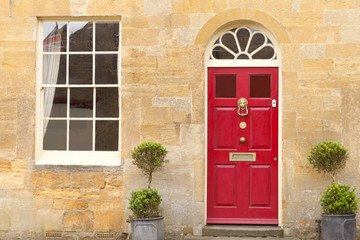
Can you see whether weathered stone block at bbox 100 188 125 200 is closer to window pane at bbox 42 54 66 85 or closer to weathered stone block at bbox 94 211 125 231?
weathered stone block at bbox 94 211 125 231

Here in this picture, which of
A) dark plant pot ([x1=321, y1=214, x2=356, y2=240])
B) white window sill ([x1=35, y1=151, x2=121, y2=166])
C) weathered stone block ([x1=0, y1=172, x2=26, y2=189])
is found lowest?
dark plant pot ([x1=321, y1=214, x2=356, y2=240])

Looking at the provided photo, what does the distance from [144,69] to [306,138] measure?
252cm

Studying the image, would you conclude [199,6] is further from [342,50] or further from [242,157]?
[242,157]

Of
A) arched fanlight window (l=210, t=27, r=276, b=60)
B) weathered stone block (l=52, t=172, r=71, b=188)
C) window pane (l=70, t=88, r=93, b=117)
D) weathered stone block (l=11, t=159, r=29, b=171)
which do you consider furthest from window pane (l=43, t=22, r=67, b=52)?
arched fanlight window (l=210, t=27, r=276, b=60)

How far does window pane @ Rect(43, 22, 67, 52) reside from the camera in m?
8.34

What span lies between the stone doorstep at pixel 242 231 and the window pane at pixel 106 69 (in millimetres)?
2596

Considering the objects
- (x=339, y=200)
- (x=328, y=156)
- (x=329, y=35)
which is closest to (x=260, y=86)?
(x=329, y=35)

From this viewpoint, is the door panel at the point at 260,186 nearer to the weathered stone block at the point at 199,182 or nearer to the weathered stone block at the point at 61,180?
the weathered stone block at the point at 199,182

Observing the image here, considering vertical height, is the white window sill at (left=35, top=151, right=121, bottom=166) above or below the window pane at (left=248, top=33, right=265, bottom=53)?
below

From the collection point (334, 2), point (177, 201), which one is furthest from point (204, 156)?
point (334, 2)

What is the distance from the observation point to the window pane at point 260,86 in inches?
318

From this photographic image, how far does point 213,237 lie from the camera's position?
7773 millimetres

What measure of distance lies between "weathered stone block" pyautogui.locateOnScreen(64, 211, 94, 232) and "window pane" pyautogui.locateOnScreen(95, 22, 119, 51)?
96.7 inches

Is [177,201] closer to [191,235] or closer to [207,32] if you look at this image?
[191,235]
